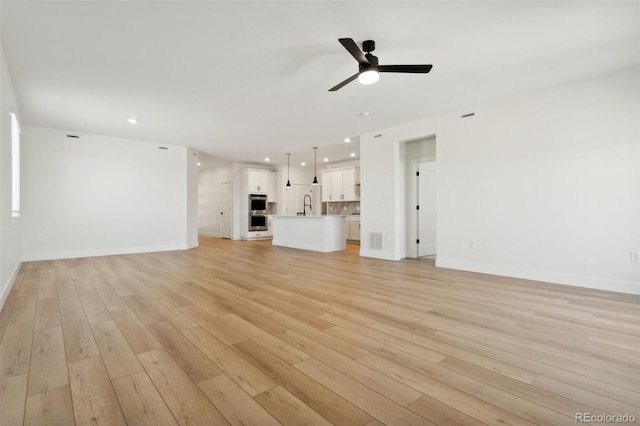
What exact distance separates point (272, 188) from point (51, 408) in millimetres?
9903

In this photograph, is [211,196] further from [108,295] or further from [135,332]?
[135,332]

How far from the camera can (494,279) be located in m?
4.29

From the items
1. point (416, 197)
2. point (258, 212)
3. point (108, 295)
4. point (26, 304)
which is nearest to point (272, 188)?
point (258, 212)

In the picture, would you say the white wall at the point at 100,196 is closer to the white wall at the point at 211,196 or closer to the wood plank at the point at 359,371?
the white wall at the point at 211,196

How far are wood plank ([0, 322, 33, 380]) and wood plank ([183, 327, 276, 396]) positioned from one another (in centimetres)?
96

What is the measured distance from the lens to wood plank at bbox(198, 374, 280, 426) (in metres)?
1.35

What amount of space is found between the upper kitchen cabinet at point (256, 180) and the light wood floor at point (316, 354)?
6846mm

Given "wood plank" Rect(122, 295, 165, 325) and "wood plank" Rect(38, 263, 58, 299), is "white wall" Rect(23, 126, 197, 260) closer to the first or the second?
"wood plank" Rect(38, 263, 58, 299)

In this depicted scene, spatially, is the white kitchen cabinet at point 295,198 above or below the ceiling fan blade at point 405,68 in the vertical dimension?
below

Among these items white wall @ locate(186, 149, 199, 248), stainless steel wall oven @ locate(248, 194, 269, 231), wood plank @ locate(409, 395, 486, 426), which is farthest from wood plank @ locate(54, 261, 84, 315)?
stainless steel wall oven @ locate(248, 194, 269, 231)

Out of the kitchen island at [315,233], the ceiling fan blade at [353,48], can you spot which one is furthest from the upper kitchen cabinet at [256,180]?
the ceiling fan blade at [353,48]

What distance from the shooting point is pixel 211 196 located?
1180 centimetres

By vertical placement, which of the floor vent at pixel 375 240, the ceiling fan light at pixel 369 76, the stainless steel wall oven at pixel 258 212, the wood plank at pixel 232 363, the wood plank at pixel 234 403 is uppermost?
the ceiling fan light at pixel 369 76

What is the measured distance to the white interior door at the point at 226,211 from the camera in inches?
420
